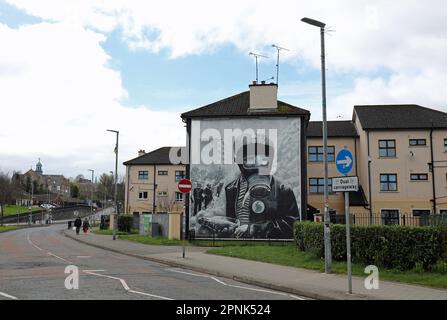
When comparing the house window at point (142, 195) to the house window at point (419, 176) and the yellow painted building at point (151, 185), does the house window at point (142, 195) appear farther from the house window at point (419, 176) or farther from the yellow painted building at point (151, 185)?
the house window at point (419, 176)

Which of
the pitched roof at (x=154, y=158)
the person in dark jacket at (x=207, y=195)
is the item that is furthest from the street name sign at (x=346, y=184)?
the pitched roof at (x=154, y=158)

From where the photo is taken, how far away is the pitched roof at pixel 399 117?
39.9m

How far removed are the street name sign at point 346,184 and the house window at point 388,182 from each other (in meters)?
29.6

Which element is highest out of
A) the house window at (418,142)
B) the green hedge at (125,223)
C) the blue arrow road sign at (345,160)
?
the house window at (418,142)

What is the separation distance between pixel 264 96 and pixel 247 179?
628 centimetres

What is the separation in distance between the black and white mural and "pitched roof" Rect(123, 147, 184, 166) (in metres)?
32.2

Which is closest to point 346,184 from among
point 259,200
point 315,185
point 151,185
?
point 259,200

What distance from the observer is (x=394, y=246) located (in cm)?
1395

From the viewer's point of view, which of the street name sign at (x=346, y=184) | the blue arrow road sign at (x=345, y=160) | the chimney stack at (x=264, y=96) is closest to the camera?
the street name sign at (x=346, y=184)

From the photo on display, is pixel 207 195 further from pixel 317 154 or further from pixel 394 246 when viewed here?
pixel 394 246

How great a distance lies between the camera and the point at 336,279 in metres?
A: 13.3

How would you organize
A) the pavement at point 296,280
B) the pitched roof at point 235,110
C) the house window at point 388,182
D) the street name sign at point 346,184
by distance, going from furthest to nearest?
the house window at point 388,182
the pitched roof at point 235,110
the street name sign at point 346,184
the pavement at point 296,280

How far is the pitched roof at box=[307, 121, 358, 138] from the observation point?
4353 cm
